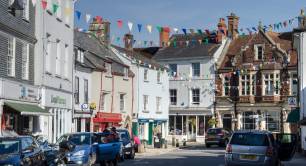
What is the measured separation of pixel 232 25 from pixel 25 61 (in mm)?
43994

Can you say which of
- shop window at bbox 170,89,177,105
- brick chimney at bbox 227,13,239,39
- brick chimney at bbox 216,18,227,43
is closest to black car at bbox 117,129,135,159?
shop window at bbox 170,89,177,105

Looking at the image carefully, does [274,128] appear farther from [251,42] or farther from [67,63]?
[67,63]

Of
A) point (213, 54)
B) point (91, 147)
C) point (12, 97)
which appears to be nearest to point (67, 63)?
point (12, 97)

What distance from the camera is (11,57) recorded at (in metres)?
28.6

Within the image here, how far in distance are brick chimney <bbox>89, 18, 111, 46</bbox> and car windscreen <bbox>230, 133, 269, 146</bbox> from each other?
117 ft

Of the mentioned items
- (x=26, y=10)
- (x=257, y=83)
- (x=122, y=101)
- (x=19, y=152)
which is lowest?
(x=19, y=152)

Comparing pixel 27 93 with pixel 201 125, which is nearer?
pixel 27 93

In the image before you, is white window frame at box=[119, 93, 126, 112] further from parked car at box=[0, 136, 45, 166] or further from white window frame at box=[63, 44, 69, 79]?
parked car at box=[0, 136, 45, 166]

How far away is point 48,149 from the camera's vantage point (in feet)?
71.8

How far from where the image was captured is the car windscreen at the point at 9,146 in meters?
17.8

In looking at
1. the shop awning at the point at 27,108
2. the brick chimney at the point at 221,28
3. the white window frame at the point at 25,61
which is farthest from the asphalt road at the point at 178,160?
the brick chimney at the point at 221,28

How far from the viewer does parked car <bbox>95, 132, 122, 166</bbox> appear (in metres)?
26.0

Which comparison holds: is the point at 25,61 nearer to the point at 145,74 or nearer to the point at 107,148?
the point at 107,148

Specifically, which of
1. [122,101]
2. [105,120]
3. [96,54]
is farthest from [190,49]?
[105,120]
